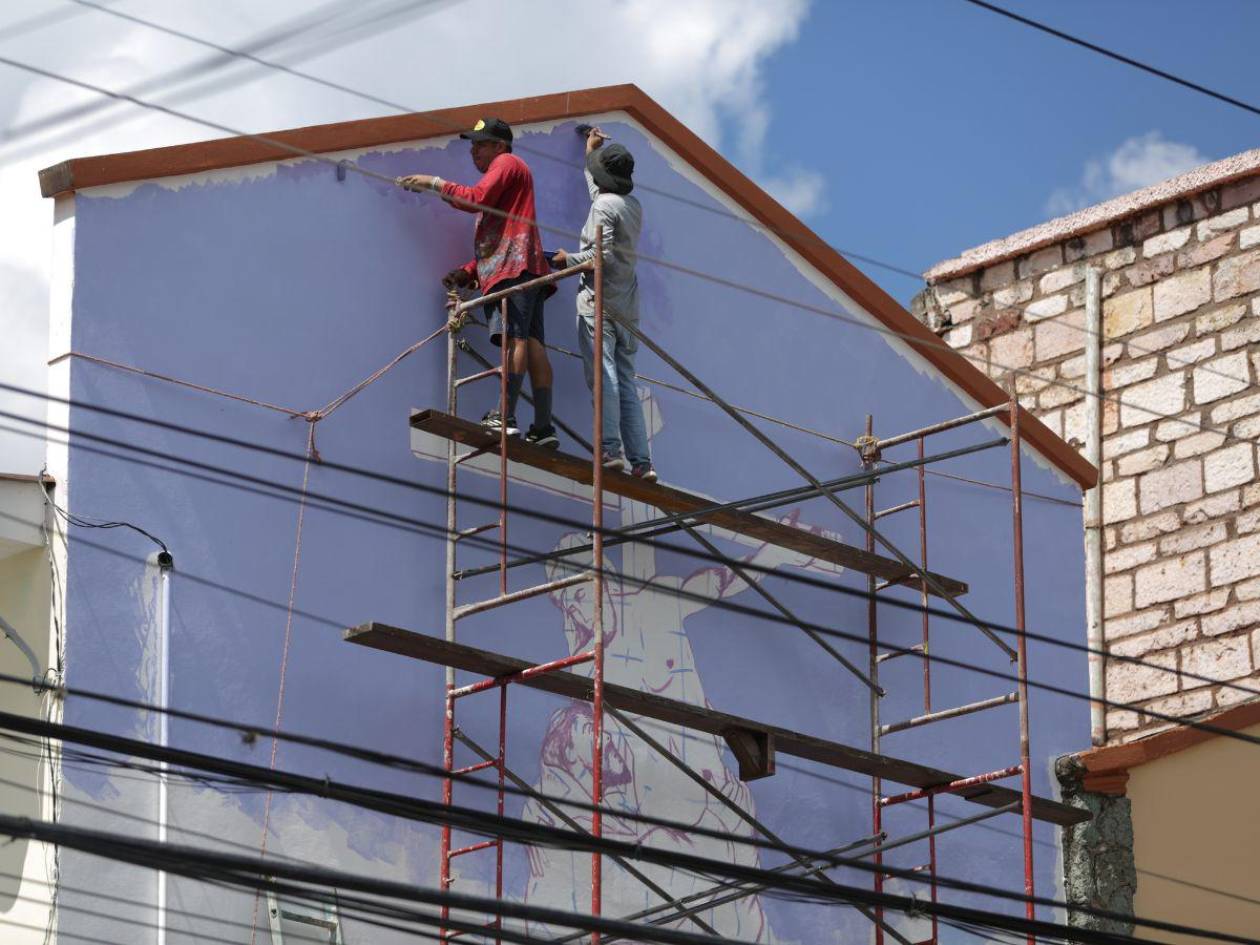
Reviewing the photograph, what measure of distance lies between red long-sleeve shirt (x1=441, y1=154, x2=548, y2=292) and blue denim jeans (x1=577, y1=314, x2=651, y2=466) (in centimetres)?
46

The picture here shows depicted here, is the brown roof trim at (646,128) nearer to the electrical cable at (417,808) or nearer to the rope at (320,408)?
the rope at (320,408)

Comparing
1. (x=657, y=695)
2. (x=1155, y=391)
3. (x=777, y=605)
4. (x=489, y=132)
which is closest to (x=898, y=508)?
(x=777, y=605)

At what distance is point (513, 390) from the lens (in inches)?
473

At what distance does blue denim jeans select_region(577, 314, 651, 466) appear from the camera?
12125 mm

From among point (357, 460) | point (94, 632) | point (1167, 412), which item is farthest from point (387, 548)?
point (1167, 412)

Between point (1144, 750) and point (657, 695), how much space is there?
349cm

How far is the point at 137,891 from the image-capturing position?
10141mm

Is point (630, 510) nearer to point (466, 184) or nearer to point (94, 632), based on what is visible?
point (466, 184)

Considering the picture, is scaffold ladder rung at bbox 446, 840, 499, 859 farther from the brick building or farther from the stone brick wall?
the stone brick wall

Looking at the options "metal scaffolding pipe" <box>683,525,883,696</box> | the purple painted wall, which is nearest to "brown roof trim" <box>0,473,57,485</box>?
the purple painted wall

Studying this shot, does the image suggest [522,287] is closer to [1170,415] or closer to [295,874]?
[295,874]

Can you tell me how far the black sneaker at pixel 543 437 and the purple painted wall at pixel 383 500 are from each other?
1.09 ft

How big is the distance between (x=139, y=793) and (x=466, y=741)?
5.21 feet

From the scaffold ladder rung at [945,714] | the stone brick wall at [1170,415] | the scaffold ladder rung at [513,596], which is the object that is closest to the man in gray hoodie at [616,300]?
the scaffold ladder rung at [513,596]
